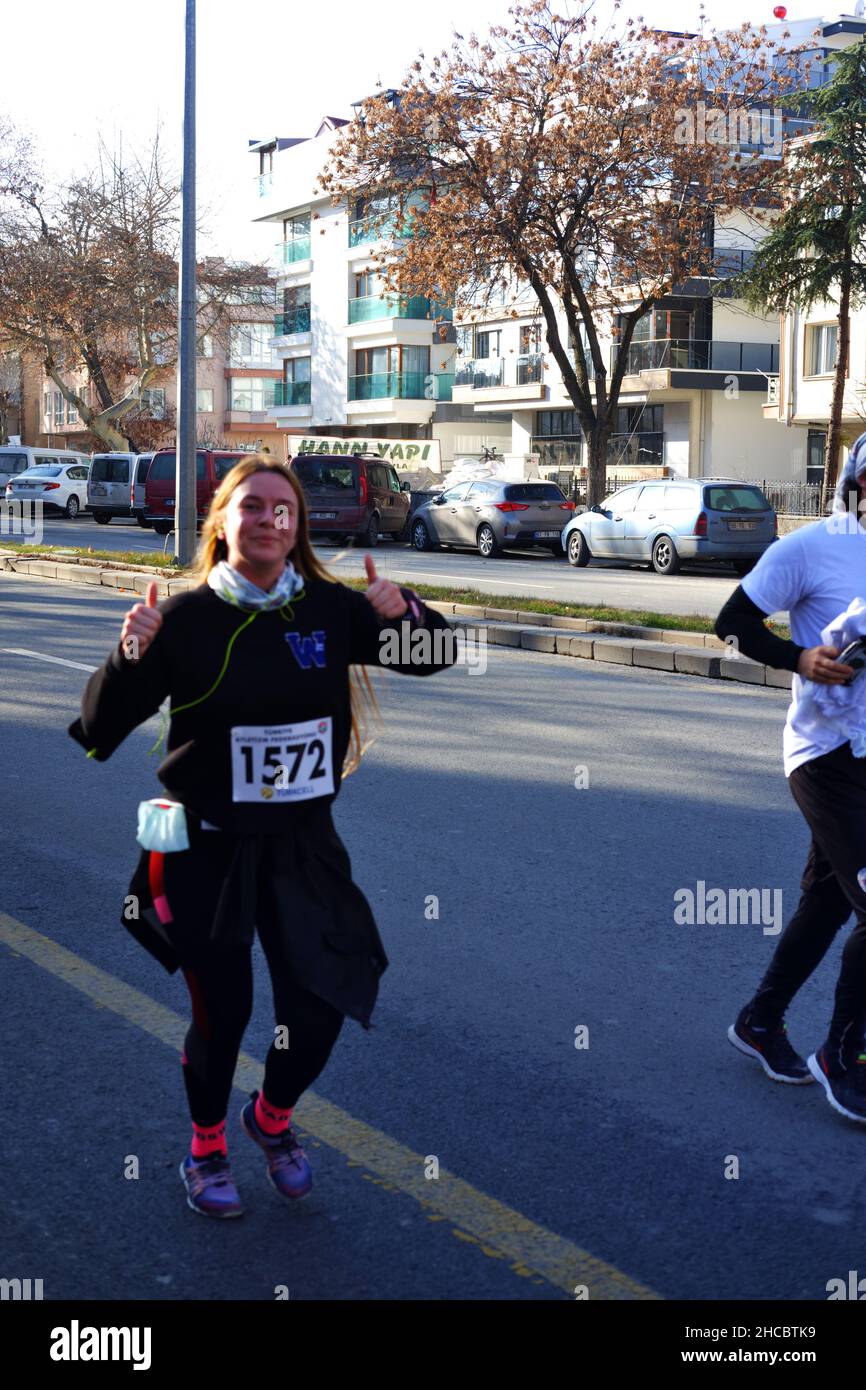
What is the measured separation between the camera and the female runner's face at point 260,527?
3525 mm

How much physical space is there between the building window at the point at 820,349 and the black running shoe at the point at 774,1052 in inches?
1585

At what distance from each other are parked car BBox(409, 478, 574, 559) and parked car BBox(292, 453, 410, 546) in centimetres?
145

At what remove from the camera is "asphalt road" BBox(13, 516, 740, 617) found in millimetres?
19172

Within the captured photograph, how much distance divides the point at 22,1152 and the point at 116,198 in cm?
5213

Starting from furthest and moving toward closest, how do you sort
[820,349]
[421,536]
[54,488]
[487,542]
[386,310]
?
[386,310] → [54,488] → [820,349] → [421,536] → [487,542]

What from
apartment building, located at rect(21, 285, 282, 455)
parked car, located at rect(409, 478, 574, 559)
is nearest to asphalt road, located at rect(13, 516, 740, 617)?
parked car, located at rect(409, 478, 574, 559)

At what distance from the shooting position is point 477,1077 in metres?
4.42

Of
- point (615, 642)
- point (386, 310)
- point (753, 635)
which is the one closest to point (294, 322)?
point (386, 310)

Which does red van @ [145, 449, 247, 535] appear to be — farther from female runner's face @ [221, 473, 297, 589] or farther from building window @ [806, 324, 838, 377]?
female runner's face @ [221, 473, 297, 589]

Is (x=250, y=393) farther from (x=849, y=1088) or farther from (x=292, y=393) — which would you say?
(x=849, y=1088)

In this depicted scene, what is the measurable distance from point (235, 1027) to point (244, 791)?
1.82 feet

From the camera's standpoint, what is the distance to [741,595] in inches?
171

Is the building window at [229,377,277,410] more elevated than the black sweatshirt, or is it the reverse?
the building window at [229,377,277,410]

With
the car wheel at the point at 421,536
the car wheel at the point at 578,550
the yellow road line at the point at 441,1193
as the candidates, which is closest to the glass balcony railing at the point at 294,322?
the car wheel at the point at 421,536
